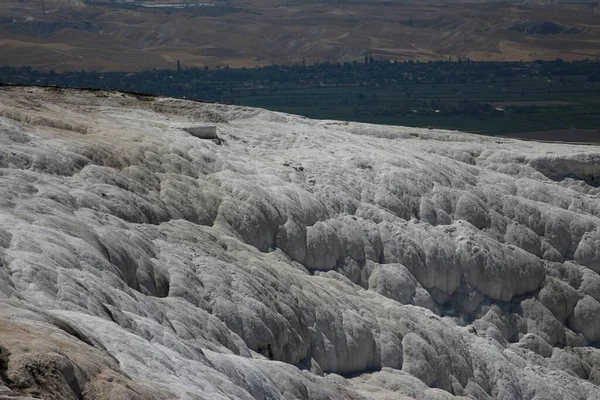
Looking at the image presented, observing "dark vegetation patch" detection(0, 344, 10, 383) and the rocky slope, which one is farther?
the rocky slope

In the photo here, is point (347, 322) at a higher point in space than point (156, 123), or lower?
lower

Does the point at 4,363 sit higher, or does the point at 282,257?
the point at 4,363

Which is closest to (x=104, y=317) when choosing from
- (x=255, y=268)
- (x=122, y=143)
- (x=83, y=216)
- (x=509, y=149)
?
(x=83, y=216)

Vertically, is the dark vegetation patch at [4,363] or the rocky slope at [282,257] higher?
the dark vegetation patch at [4,363]

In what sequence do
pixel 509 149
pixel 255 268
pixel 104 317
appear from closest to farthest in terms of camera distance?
pixel 104 317
pixel 255 268
pixel 509 149

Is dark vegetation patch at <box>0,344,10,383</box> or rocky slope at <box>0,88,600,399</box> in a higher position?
dark vegetation patch at <box>0,344,10,383</box>

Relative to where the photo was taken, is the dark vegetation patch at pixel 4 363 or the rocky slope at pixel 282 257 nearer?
the dark vegetation patch at pixel 4 363

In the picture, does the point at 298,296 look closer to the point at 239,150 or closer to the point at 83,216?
the point at 83,216

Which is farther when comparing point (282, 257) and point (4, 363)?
point (282, 257)
